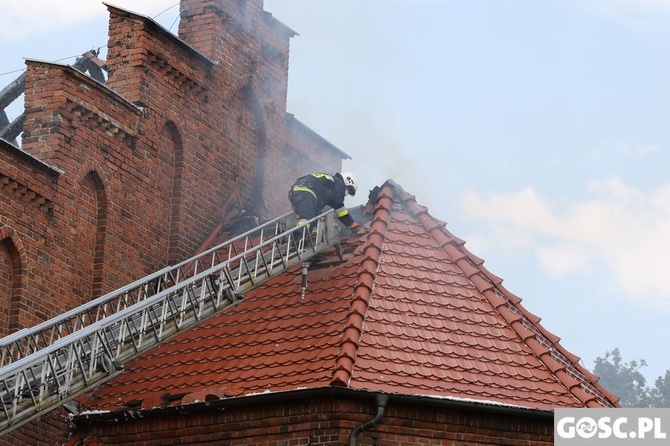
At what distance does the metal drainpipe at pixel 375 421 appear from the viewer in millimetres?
16672

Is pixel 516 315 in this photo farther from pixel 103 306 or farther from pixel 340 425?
pixel 103 306

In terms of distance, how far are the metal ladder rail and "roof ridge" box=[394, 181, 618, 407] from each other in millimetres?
2160

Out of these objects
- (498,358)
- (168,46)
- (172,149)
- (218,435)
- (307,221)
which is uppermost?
(168,46)

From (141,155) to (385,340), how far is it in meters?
6.38

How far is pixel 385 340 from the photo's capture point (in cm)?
1769

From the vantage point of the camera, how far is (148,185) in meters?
22.2

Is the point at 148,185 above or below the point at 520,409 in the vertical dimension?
above

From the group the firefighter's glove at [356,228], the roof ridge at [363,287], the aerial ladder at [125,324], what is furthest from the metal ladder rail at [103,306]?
the roof ridge at [363,287]

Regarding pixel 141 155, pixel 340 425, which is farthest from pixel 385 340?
pixel 141 155

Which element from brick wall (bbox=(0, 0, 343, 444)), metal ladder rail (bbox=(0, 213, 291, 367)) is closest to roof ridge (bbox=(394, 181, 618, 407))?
metal ladder rail (bbox=(0, 213, 291, 367))

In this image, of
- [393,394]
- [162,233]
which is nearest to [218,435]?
[393,394]

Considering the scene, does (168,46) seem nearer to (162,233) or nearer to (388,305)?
(162,233)

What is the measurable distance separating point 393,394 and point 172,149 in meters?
7.91

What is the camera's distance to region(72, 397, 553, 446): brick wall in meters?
16.8
